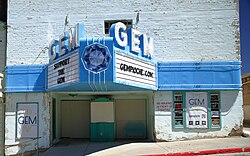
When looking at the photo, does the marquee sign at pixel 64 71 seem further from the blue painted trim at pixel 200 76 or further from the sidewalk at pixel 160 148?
the blue painted trim at pixel 200 76

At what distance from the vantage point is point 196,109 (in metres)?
15.4

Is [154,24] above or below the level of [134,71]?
above

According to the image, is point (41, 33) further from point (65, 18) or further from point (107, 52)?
point (107, 52)

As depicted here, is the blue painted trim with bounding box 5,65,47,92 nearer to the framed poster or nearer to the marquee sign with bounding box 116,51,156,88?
the framed poster

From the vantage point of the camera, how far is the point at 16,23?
16328 millimetres

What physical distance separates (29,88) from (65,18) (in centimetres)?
394

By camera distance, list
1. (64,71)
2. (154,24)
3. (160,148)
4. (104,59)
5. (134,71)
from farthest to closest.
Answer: (154,24)
(160,148)
(64,71)
(134,71)
(104,59)

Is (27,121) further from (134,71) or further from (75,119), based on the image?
(134,71)

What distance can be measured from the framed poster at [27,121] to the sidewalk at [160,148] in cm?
138

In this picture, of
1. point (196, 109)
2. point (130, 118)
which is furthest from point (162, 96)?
point (130, 118)

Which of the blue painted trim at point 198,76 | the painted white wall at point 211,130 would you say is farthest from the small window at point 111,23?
the painted white wall at point 211,130

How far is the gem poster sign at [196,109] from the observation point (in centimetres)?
1527

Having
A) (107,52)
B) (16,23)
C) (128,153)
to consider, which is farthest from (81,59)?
(16,23)

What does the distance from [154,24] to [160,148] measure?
617 centimetres
